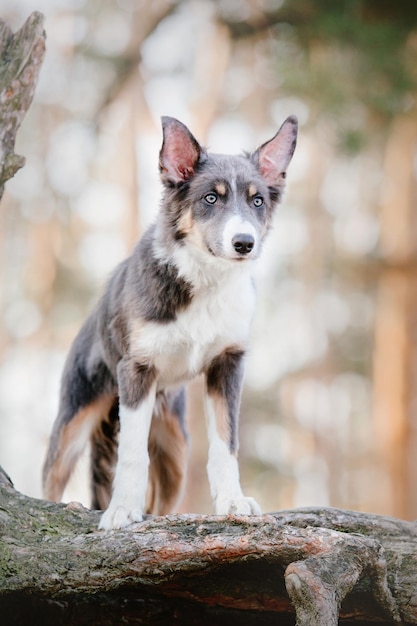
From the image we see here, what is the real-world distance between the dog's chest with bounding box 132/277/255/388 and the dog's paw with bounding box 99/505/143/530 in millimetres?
1009

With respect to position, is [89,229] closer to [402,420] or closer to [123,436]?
[402,420]

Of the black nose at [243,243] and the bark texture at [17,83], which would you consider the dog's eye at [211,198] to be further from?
the bark texture at [17,83]

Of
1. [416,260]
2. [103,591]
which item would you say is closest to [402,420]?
[416,260]

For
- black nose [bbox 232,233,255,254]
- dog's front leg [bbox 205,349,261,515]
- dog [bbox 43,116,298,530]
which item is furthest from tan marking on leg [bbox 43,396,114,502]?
black nose [bbox 232,233,255,254]

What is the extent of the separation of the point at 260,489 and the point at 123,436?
45.0 feet

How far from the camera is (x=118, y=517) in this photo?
4590 millimetres

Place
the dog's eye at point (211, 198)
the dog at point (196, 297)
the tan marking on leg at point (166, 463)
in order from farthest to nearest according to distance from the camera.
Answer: the tan marking on leg at point (166, 463) < the dog's eye at point (211, 198) < the dog at point (196, 297)

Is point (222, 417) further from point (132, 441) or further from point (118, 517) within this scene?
point (118, 517)

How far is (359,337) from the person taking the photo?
18812 mm

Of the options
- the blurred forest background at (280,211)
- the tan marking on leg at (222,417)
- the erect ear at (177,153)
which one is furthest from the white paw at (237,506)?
the blurred forest background at (280,211)

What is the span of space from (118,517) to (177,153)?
7.51 ft

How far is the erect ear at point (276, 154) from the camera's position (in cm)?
550

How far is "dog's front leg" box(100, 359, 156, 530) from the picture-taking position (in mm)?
4816

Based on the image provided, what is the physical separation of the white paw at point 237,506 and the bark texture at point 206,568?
43 centimetres
